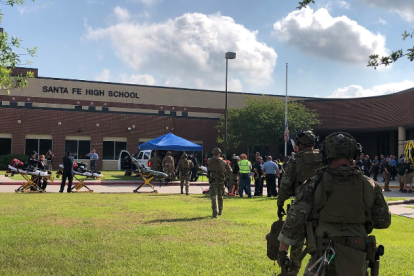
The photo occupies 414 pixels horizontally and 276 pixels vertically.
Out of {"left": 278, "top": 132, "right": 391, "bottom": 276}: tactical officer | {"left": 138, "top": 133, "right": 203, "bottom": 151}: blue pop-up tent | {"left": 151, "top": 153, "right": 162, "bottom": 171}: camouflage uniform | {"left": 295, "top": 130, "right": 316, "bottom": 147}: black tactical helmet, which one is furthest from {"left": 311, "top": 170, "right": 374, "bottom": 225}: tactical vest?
{"left": 151, "top": 153, "right": 162, "bottom": 171}: camouflage uniform

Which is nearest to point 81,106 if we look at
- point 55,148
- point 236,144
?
point 55,148

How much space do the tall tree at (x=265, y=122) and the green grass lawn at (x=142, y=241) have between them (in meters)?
28.7

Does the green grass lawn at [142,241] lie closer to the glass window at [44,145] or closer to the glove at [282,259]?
the glove at [282,259]

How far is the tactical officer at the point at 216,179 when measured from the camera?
35.3 feet

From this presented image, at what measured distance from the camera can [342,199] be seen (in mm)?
3449

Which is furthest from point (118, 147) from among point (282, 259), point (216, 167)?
point (282, 259)

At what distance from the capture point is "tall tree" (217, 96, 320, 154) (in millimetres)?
40625

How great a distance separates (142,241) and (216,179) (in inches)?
149

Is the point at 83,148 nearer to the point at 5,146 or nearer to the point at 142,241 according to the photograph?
the point at 5,146

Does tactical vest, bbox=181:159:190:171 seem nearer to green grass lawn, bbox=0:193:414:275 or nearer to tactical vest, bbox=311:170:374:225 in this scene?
green grass lawn, bbox=0:193:414:275

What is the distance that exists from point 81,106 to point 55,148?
6.13 m

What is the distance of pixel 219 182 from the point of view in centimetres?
1099

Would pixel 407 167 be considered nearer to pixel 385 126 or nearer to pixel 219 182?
pixel 219 182

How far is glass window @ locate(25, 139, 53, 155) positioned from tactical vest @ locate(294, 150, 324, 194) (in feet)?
123
